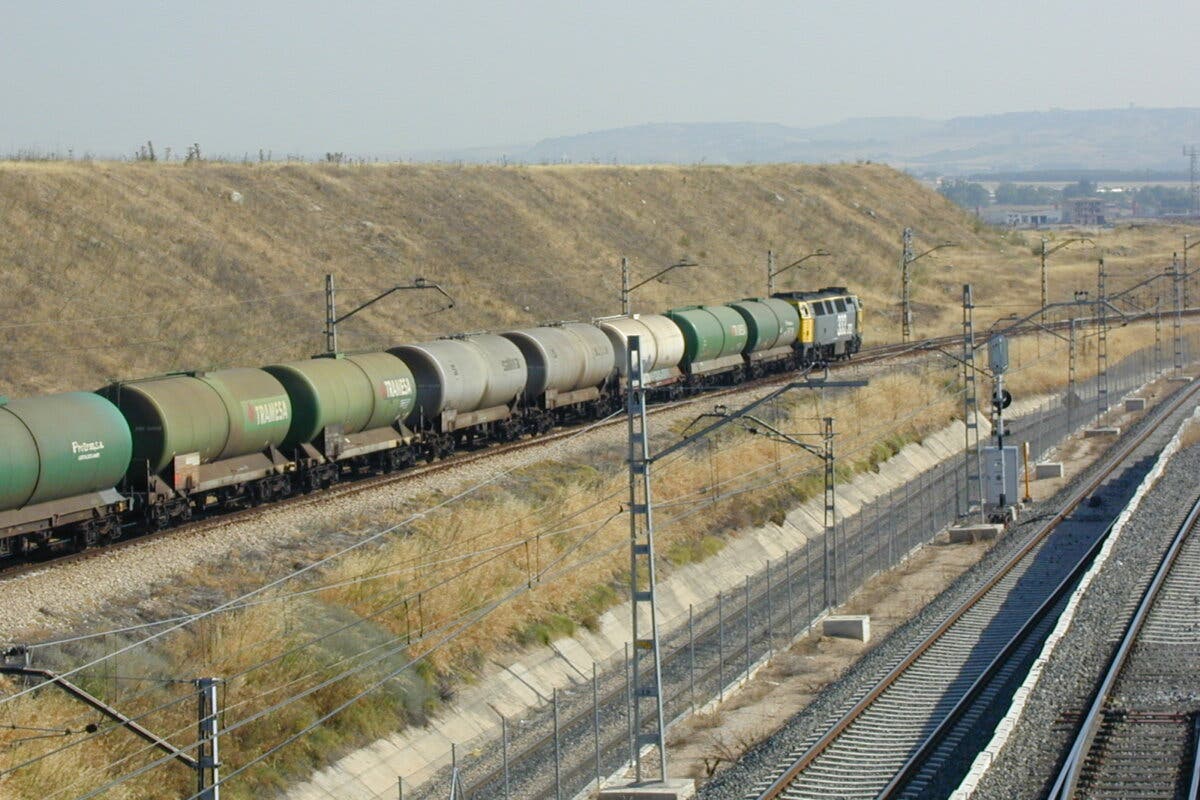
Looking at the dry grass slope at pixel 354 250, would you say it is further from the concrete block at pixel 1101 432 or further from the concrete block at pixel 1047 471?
the concrete block at pixel 1101 432

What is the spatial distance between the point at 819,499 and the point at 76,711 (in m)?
29.9

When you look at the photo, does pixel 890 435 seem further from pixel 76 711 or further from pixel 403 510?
pixel 76 711

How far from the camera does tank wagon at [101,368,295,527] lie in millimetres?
31000

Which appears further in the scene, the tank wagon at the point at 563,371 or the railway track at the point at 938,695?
the tank wagon at the point at 563,371

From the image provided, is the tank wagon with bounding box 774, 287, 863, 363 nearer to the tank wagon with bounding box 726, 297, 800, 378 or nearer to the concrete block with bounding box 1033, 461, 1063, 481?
the tank wagon with bounding box 726, 297, 800, 378

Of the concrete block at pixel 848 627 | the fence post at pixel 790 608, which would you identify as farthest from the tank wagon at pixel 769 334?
the concrete block at pixel 848 627

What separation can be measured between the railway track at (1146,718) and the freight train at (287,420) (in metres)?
8.76

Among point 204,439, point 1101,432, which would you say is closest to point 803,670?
point 204,439

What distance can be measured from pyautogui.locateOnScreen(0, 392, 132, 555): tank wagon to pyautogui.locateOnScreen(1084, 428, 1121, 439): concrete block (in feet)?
163

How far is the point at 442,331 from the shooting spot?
8112cm

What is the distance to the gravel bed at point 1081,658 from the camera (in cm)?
2191

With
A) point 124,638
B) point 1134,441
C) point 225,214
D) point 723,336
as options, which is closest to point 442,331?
point 225,214

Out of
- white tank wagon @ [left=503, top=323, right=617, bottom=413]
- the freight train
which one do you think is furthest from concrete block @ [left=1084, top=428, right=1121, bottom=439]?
white tank wagon @ [left=503, top=323, right=617, bottom=413]

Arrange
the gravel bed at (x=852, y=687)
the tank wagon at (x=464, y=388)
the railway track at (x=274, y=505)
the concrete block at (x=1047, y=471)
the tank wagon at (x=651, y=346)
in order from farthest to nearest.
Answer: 1. the concrete block at (x=1047, y=471)
2. the tank wagon at (x=651, y=346)
3. the tank wagon at (x=464, y=388)
4. the railway track at (x=274, y=505)
5. the gravel bed at (x=852, y=687)
